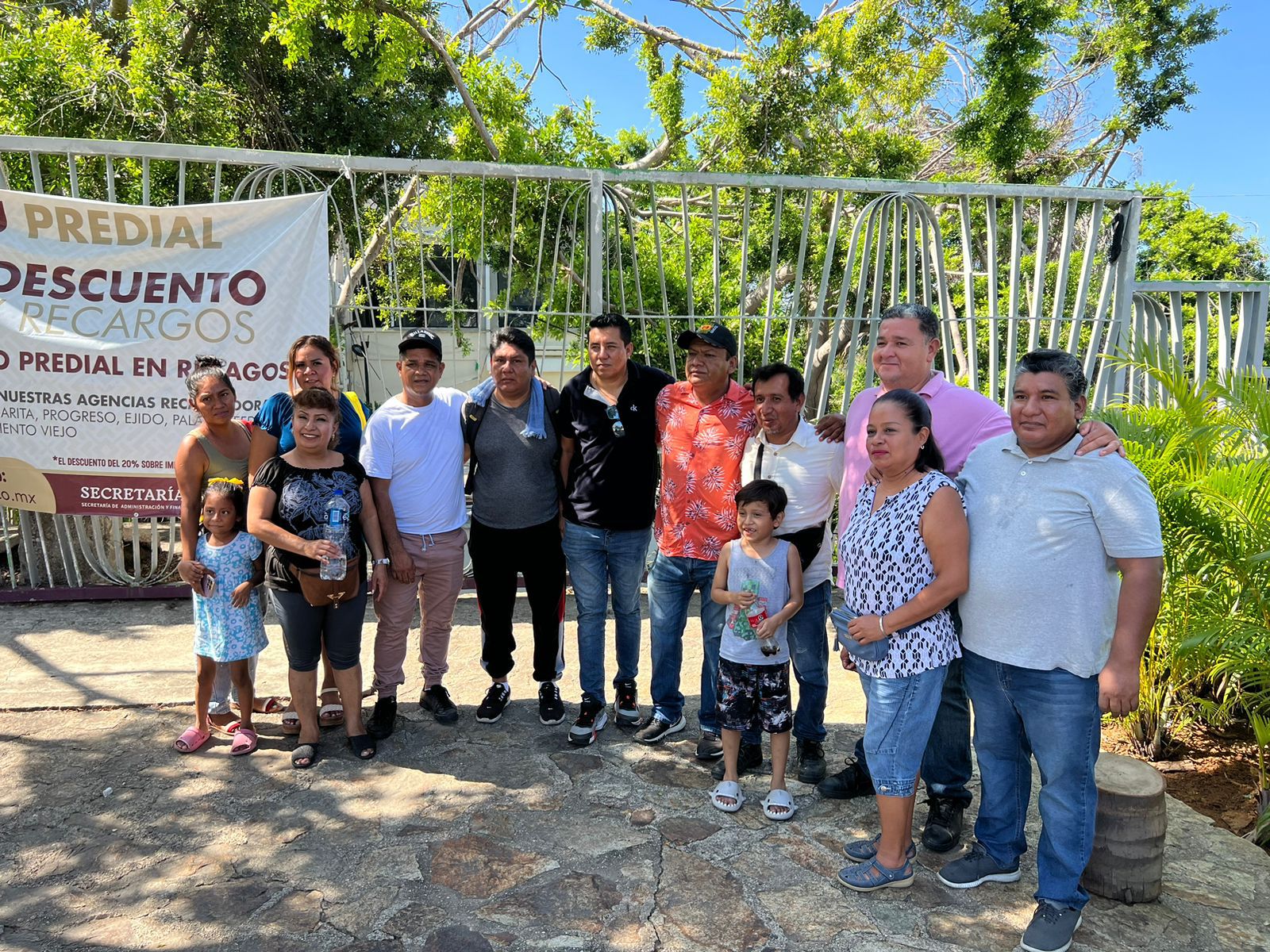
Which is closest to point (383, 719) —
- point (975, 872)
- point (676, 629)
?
point (676, 629)

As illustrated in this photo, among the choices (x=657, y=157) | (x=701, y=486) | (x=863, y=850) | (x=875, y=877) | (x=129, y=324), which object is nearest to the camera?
(x=875, y=877)

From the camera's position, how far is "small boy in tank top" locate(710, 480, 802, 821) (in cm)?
323

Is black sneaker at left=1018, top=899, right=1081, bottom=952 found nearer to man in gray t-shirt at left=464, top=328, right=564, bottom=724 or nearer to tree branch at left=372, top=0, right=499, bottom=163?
man in gray t-shirt at left=464, top=328, right=564, bottom=724

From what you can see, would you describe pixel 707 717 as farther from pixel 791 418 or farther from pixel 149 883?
pixel 149 883

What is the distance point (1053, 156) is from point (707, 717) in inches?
473

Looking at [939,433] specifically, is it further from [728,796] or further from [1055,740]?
[728,796]

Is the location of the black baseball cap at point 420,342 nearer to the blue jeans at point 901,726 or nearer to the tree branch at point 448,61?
the blue jeans at point 901,726

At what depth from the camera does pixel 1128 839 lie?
9.03 feet

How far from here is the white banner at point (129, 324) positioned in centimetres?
500

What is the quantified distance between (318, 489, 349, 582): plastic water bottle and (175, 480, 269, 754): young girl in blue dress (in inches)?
18.9

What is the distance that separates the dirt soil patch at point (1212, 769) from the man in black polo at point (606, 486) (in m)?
2.35

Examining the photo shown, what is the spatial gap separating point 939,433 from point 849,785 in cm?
142

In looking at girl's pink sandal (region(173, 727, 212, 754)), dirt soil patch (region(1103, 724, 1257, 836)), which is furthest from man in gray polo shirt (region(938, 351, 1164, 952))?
girl's pink sandal (region(173, 727, 212, 754))

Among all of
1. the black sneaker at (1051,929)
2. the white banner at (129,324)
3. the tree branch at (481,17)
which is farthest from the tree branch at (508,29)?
the black sneaker at (1051,929)
